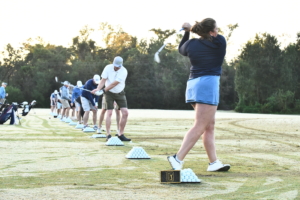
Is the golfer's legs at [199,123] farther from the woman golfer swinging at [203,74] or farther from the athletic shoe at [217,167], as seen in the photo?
the athletic shoe at [217,167]

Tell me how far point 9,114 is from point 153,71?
186 ft

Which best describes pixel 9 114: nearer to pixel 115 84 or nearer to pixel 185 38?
pixel 115 84

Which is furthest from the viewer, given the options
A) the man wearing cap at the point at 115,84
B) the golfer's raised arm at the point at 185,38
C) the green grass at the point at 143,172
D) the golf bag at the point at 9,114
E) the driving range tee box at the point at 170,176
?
the golf bag at the point at 9,114

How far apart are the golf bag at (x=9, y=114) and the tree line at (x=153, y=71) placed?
3965 cm

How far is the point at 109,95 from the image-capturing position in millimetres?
12609

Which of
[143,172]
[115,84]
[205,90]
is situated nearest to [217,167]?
[143,172]

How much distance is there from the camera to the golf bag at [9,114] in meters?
21.7

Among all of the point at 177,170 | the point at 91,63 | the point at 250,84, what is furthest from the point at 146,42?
the point at 177,170

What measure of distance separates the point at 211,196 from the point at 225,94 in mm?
70416

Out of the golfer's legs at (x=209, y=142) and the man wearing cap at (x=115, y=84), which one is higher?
the man wearing cap at (x=115, y=84)

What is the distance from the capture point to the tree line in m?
61.1

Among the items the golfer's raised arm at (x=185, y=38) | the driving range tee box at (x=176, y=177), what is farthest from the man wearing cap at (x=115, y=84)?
the driving range tee box at (x=176, y=177)

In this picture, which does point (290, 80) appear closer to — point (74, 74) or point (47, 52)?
point (74, 74)

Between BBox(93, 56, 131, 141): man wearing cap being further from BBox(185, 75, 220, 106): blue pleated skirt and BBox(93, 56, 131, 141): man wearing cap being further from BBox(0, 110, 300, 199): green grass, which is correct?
BBox(185, 75, 220, 106): blue pleated skirt
